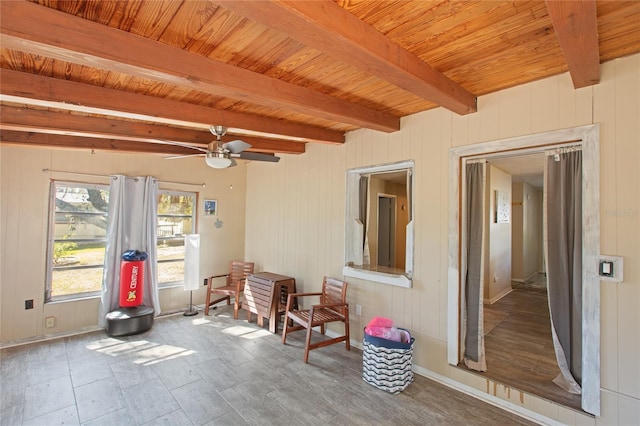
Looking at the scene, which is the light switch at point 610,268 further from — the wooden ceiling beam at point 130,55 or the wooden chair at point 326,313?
the wooden ceiling beam at point 130,55

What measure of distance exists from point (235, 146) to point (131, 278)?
8.31ft

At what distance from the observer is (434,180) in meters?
2.97

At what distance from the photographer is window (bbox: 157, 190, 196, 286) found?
4773 millimetres

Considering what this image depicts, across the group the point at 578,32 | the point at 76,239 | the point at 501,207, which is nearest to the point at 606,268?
the point at 578,32

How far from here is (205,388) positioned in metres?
2.68

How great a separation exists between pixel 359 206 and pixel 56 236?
3.98 meters

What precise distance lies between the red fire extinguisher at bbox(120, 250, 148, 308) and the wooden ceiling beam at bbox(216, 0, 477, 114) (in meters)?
3.86

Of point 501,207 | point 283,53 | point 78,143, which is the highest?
point 283,53

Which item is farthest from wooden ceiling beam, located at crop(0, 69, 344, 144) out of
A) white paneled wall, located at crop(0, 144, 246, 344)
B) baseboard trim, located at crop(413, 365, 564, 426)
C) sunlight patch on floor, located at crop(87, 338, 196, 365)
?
baseboard trim, located at crop(413, 365, 564, 426)

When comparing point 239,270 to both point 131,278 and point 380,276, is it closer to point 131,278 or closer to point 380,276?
point 131,278

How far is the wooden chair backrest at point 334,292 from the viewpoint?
11.7 ft

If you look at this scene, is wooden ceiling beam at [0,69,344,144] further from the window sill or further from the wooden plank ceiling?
the window sill

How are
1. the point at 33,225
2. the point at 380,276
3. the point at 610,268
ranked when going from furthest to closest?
1. the point at 33,225
2. the point at 380,276
3. the point at 610,268

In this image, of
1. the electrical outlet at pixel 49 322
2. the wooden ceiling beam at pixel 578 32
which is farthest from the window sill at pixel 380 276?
the electrical outlet at pixel 49 322
